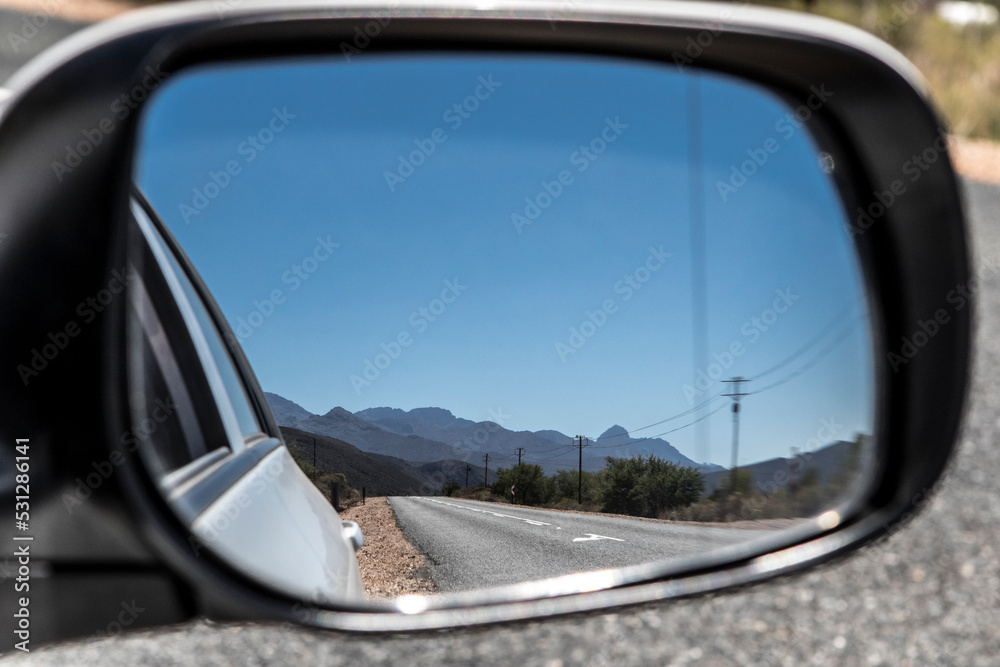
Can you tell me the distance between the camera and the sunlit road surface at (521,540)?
1.01m

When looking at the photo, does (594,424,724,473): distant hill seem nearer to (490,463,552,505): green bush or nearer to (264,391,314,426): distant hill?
(490,463,552,505): green bush

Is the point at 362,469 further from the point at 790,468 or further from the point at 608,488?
the point at 790,468

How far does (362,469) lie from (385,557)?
143 mm

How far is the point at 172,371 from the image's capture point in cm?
139

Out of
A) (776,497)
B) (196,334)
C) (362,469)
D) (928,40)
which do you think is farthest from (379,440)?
(928,40)

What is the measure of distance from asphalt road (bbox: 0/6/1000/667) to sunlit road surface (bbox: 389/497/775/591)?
1624mm

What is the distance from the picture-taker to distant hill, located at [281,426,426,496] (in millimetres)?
994

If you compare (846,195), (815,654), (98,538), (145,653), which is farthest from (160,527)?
(815,654)

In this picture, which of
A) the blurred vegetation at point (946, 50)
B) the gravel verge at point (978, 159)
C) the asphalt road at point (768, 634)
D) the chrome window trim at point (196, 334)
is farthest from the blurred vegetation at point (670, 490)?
the blurred vegetation at point (946, 50)

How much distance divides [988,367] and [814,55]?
5.97 metres

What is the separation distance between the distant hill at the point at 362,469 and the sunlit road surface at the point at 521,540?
0.02 m

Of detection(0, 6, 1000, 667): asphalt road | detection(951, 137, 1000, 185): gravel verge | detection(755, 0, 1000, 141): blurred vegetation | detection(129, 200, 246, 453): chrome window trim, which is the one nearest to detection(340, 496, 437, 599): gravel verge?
detection(129, 200, 246, 453): chrome window trim

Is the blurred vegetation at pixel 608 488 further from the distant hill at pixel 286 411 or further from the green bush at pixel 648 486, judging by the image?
the distant hill at pixel 286 411

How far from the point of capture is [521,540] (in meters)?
1.10
